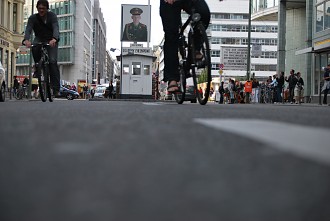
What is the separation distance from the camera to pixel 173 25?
620 cm

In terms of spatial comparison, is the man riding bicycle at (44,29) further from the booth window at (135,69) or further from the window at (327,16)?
→ the booth window at (135,69)

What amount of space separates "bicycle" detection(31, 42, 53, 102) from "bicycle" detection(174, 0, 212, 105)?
9.86 ft

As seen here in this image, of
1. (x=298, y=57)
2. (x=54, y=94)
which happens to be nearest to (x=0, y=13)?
(x=298, y=57)

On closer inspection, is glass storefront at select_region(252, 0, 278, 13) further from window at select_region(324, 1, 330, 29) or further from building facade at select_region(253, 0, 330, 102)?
window at select_region(324, 1, 330, 29)

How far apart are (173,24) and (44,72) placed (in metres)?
3.66

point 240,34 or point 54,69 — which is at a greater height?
point 240,34

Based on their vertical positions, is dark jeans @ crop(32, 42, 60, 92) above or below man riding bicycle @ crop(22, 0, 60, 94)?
below

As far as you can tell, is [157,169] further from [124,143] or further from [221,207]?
[124,143]

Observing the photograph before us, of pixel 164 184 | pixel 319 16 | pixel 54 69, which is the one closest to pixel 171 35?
pixel 54 69

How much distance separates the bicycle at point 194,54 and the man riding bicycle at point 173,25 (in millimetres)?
103

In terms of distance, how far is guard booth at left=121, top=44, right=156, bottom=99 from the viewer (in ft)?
113

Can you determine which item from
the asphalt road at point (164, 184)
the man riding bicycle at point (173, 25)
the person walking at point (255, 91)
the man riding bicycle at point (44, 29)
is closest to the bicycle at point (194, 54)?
the man riding bicycle at point (173, 25)

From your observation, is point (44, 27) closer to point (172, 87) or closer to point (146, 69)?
point (172, 87)

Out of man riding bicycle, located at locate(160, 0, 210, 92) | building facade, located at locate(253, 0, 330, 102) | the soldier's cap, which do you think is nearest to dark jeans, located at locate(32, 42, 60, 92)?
man riding bicycle, located at locate(160, 0, 210, 92)
